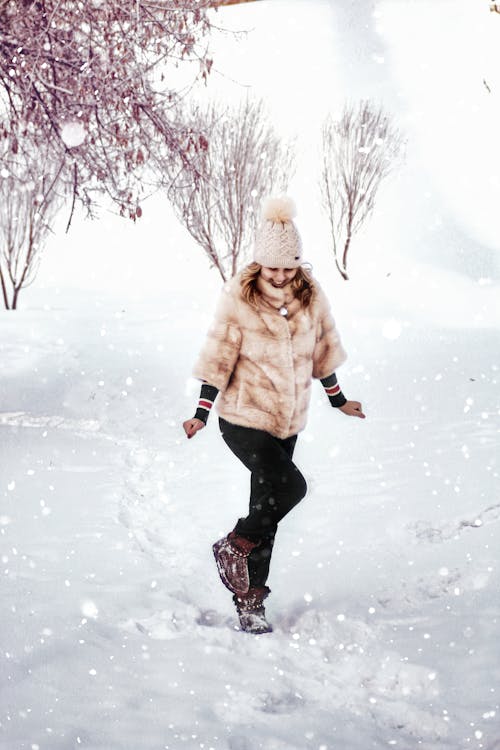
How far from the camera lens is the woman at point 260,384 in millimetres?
3420

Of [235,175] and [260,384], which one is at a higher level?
[235,175]

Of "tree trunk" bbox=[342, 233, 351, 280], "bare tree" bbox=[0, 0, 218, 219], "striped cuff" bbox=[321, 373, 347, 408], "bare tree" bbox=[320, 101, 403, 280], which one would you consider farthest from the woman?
"tree trunk" bbox=[342, 233, 351, 280]

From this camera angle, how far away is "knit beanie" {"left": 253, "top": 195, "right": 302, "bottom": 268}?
329cm

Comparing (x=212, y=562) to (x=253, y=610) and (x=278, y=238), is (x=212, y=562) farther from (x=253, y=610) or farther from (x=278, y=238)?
(x=278, y=238)

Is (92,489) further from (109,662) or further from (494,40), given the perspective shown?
(494,40)

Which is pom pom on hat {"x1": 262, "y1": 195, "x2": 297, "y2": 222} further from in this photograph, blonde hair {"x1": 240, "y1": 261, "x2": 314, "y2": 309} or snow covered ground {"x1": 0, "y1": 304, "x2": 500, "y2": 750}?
snow covered ground {"x1": 0, "y1": 304, "x2": 500, "y2": 750}

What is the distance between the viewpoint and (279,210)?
3.36 metres

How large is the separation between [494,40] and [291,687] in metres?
27.8

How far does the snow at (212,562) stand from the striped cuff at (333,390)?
3.13 ft

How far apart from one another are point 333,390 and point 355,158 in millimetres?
15406

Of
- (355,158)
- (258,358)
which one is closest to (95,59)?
(258,358)

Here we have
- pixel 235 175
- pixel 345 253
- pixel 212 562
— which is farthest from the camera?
pixel 345 253

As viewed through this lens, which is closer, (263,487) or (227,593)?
(263,487)

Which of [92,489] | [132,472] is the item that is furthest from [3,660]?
[132,472]
